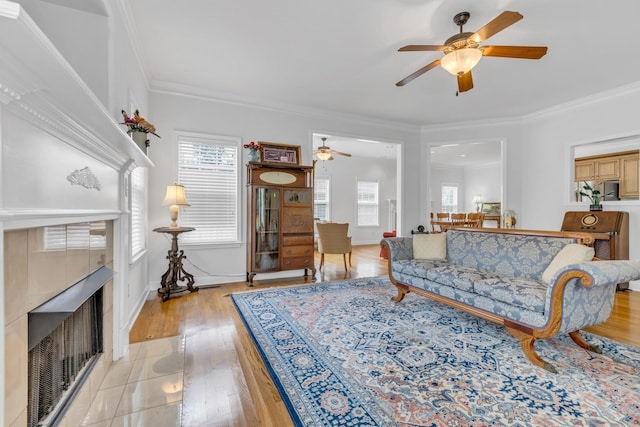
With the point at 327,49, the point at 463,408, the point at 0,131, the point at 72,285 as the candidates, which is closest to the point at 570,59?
the point at 327,49

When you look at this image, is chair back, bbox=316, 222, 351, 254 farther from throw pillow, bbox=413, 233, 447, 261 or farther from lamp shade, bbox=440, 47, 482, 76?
lamp shade, bbox=440, 47, 482, 76

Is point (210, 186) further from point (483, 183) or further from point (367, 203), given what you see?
point (483, 183)

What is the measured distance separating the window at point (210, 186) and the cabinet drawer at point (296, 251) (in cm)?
78

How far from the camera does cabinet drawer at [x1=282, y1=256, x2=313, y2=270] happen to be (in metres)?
4.28

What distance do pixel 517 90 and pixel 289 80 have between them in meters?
3.21

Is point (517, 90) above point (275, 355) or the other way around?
above

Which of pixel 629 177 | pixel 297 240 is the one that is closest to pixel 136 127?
pixel 297 240

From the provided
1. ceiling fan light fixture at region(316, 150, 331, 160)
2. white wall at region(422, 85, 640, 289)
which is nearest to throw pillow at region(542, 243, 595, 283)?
white wall at region(422, 85, 640, 289)

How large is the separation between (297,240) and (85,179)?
120 inches

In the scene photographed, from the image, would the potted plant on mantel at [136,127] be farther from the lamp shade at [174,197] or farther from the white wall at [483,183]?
the white wall at [483,183]

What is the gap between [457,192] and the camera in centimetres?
1061

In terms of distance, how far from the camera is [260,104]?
14.5 feet

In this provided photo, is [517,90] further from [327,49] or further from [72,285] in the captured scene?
[72,285]

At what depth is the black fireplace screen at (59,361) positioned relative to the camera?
3.70 feet
